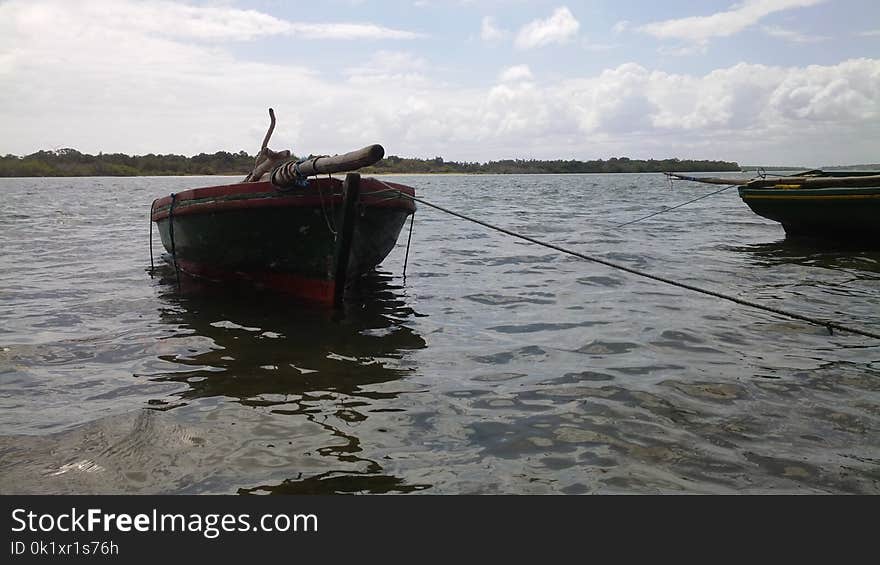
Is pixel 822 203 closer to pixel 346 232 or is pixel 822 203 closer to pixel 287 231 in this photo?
pixel 346 232

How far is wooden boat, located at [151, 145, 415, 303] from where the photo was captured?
7.37m

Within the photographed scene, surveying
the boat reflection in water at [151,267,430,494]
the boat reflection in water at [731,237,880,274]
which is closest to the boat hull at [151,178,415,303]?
the boat reflection in water at [151,267,430,494]

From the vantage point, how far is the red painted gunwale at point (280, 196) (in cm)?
739

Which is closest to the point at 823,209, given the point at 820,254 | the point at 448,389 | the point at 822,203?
the point at 822,203

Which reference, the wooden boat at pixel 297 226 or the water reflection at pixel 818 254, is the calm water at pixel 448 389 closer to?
the wooden boat at pixel 297 226

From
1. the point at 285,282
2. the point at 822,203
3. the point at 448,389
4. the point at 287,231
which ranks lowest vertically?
the point at 448,389

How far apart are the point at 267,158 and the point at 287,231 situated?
2032 millimetres

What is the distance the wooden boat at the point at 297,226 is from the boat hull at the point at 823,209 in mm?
8018

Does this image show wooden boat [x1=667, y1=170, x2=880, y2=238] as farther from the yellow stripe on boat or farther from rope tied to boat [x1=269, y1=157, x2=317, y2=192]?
rope tied to boat [x1=269, y1=157, x2=317, y2=192]

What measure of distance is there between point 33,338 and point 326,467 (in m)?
4.43

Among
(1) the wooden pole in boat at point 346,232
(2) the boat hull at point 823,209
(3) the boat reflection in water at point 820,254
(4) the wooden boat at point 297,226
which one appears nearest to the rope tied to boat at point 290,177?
(4) the wooden boat at point 297,226

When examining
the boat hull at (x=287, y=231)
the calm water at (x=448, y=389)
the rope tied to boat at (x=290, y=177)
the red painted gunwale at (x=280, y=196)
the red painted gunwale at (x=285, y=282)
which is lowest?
the calm water at (x=448, y=389)

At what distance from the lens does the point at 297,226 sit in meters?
7.62

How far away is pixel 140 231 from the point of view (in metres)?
19.1
